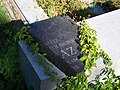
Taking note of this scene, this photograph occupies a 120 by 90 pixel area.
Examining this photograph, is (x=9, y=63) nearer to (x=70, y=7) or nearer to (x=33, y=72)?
(x=33, y=72)

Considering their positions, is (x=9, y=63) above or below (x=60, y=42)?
below

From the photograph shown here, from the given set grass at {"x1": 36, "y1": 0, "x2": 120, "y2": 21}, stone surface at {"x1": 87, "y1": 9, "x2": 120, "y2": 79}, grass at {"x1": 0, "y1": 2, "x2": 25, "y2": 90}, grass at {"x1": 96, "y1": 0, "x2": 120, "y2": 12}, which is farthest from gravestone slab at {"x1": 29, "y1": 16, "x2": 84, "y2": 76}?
grass at {"x1": 96, "y1": 0, "x2": 120, "y2": 12}

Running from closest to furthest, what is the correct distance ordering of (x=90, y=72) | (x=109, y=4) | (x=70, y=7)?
(x=90, y=72) → (x=70, y=7) → (x=109, y=4)

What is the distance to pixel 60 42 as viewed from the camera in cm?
372

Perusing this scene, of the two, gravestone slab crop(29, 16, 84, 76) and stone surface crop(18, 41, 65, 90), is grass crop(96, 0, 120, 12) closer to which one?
gravestone slab crop(29, 16, 84, 76)

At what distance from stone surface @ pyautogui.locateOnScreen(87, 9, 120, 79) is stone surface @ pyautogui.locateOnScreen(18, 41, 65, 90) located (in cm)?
43

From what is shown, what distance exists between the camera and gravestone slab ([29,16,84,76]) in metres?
3.47

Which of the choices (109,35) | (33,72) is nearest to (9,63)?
(33,72)

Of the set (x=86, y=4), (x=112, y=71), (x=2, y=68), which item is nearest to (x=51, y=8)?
(x=86, y=4)

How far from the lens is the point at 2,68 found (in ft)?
14.1

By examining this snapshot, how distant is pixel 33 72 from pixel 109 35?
905mm

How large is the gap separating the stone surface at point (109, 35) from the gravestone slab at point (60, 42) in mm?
232

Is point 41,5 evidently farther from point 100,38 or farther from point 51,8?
point 100,38

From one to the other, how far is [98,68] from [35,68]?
2.17 ft
